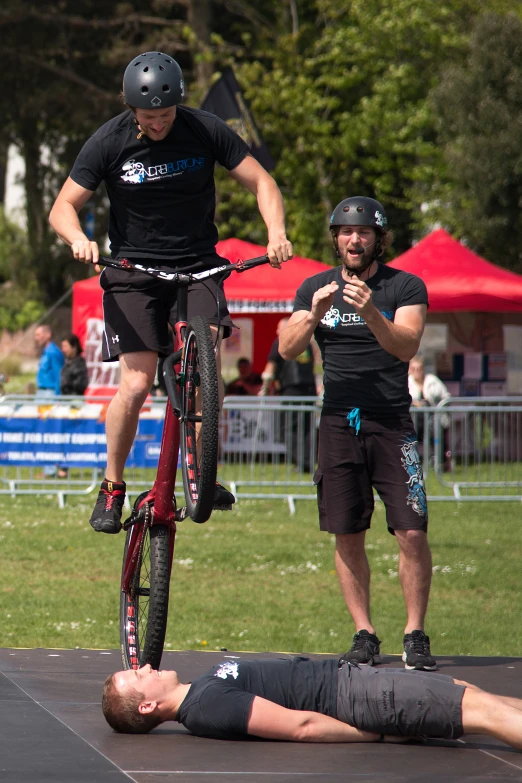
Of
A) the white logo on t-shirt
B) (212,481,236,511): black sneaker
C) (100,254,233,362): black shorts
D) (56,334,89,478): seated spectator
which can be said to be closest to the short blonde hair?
(212,481,236,511): black sneaker

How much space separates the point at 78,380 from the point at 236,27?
661 inches

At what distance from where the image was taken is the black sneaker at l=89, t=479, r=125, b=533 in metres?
5.49

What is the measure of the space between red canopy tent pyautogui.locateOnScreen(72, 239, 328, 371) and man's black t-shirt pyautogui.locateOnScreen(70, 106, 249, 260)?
1150cm

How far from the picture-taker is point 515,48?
24297mm

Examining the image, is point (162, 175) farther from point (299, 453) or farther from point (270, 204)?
point (299, 453)

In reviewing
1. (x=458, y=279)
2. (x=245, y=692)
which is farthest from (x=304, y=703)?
(x=458, y=279)

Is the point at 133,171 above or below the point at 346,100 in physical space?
below

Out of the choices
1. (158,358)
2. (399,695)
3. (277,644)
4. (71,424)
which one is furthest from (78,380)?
(399,695)

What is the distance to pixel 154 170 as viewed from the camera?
537cm

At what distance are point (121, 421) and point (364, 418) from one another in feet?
4.15

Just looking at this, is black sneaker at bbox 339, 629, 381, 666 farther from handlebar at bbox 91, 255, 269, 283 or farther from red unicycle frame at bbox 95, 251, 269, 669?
handlebar at bbox 91, 255, 269, 283

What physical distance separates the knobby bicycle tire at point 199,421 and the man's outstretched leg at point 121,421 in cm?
41

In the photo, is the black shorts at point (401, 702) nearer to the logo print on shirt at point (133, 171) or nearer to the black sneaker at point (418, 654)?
the black sneaker at point (418, 654)

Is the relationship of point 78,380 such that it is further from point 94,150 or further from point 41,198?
point 41,198
